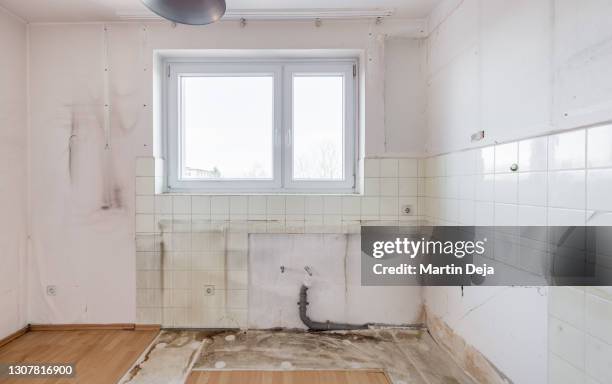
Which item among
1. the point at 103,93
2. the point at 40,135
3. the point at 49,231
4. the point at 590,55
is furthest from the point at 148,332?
the point at 590,55

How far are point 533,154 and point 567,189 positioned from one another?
0.19 meters

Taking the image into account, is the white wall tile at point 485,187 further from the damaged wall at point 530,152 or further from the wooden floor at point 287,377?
the wooden floor at point 287,377

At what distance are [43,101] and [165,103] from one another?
81 centimetres

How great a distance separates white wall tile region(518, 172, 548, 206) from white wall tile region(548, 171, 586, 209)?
3cm

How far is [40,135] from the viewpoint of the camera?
6.77ft

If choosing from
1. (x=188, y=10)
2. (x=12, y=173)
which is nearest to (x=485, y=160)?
(x=188, y=10)

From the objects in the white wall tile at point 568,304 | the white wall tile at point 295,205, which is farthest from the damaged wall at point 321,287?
the white wall tile at point 568,304

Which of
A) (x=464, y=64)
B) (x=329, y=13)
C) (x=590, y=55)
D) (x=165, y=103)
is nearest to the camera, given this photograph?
(x=590, y=55)

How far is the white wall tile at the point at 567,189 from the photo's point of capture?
0.96 meters

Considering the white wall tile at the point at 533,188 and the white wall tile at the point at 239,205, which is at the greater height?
the white wall tile at the point at 533,188

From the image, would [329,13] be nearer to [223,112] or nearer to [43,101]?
[223,112]

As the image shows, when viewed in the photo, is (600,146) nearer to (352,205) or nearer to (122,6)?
(352,205)

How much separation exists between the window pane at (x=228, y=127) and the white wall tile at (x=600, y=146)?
1.75 m
